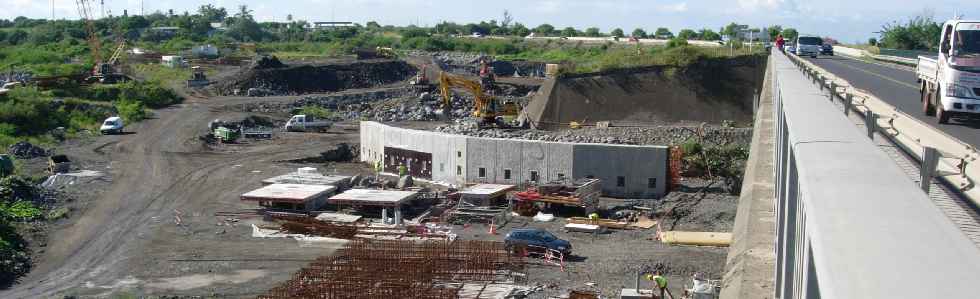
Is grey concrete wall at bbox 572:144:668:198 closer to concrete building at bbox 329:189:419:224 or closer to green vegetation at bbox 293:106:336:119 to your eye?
concrete building at bbox 329:189:419:224

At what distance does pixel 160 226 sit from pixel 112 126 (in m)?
22.0

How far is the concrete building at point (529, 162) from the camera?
3072 cm

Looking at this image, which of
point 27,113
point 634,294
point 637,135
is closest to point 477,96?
point 637,135

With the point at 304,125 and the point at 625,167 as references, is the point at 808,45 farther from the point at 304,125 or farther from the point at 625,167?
the point at 304,125

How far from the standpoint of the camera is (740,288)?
18.7 ft

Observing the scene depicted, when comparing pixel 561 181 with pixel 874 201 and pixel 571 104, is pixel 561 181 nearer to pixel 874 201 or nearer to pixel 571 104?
pixel 571 104

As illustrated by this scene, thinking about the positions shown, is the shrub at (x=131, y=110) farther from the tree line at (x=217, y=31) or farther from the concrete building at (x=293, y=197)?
the tree line at (x=217, y=31)

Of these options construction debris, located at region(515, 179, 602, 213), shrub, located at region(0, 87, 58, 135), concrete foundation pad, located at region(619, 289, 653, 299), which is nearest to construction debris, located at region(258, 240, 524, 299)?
concrete foundation pad, located at region(619, 289, 653, 299)

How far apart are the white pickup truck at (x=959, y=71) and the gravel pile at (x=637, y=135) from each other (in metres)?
21.2

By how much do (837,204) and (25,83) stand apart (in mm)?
65667

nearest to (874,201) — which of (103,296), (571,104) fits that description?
(103,296)

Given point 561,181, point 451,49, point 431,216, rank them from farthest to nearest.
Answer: point 451,49, point 561,181, point 431,216

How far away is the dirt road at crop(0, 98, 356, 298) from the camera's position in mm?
20859

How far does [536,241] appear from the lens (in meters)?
22.1
